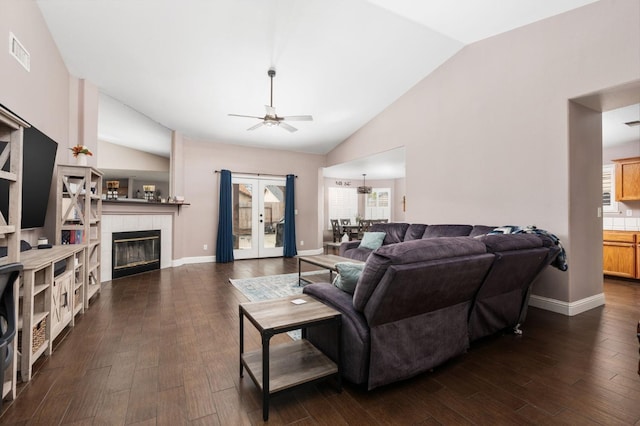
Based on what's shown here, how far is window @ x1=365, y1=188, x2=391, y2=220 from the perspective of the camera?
36.4 feet

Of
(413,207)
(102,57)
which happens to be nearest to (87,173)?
(102,57)

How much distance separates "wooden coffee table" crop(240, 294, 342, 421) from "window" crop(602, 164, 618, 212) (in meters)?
6.09

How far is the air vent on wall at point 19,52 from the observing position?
257cm

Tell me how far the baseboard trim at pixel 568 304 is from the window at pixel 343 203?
7602 mm

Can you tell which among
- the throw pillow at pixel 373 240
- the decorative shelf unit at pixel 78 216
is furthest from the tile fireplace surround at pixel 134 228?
the throw pillow at pixel 373 240

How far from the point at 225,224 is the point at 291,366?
206 inches

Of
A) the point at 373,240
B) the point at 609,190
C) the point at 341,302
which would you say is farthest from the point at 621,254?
the point at 341,302

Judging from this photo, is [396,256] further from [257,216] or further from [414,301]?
[257,216]

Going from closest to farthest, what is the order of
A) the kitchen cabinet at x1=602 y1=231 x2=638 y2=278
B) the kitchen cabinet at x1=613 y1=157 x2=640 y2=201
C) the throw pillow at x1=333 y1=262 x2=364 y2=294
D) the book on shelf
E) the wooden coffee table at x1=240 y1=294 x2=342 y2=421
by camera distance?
the wooden coffee table at x1=240 y1=294 x2=342 y2=421, the throw pillow at x1=333 y1=262 x2=364 y2=294, the book on shelf, the kitchen cabinet at x1=602 y1=231 x2=638 y2=278, the kitchen cabinet at x1=613 y1=157 x2=640 y2=201

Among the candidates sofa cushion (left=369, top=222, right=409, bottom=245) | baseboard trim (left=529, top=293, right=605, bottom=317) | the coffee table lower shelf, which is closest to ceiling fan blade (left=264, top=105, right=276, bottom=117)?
sofa cushion (left=369, top=222, right=409, bottom=245)

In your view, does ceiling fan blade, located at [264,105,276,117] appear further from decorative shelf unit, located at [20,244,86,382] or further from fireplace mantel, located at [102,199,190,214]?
fireplace mantel, located at [102,199,190,214]

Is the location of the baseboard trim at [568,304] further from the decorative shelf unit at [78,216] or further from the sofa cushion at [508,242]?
the decorative shelf unit at [78,216]

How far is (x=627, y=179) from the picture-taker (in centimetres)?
494

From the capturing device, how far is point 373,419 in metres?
1.59
